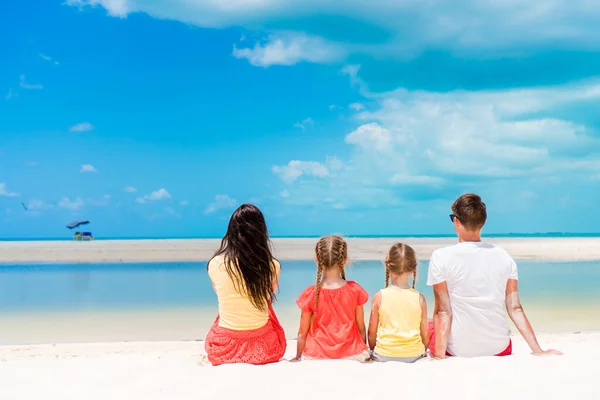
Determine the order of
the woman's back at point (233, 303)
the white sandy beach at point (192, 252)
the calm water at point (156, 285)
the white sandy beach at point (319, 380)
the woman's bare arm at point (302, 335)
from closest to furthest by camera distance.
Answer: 1. the white sandy beach at point (319, 380)
2. the woman's back at point (233, 303)
3. the woman's bare arm at point (302, 335)
4. the calm water at point (156, 285)
5. the white sandy beach at point (192, 252)

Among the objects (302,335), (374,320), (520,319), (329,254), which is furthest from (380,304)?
(520,319)

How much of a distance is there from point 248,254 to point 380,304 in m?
1.09

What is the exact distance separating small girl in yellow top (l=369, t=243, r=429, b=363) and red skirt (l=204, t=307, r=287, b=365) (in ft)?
2.68

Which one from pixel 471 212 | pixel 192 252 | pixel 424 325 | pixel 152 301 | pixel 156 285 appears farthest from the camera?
pixel 192 252

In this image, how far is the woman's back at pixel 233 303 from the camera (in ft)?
14.0

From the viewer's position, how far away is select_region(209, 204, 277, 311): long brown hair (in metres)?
4.22

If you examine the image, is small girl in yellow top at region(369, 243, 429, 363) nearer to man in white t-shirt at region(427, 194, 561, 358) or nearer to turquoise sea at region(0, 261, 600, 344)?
man in white t-shirt at region(427, 194, 561, 358)

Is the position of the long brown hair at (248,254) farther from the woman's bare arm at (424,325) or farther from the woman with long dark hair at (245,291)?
the woman's bare arm at (424,325)

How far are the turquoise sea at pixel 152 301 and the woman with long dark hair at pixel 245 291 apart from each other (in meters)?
2.75

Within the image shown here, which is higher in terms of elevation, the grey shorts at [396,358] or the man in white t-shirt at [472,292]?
the man in white t-shirt at [472,292]

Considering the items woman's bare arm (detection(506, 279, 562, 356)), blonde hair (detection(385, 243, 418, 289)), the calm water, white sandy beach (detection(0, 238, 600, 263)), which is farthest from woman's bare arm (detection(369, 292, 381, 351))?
white sandy beach (detection(0, 238, 600, 263))

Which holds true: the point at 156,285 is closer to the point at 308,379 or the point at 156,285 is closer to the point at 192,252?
the point at 308,379

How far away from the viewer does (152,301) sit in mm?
10180

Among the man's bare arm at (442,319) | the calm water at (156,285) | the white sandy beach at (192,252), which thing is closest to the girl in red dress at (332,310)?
the man's bare arm at (442,319)
